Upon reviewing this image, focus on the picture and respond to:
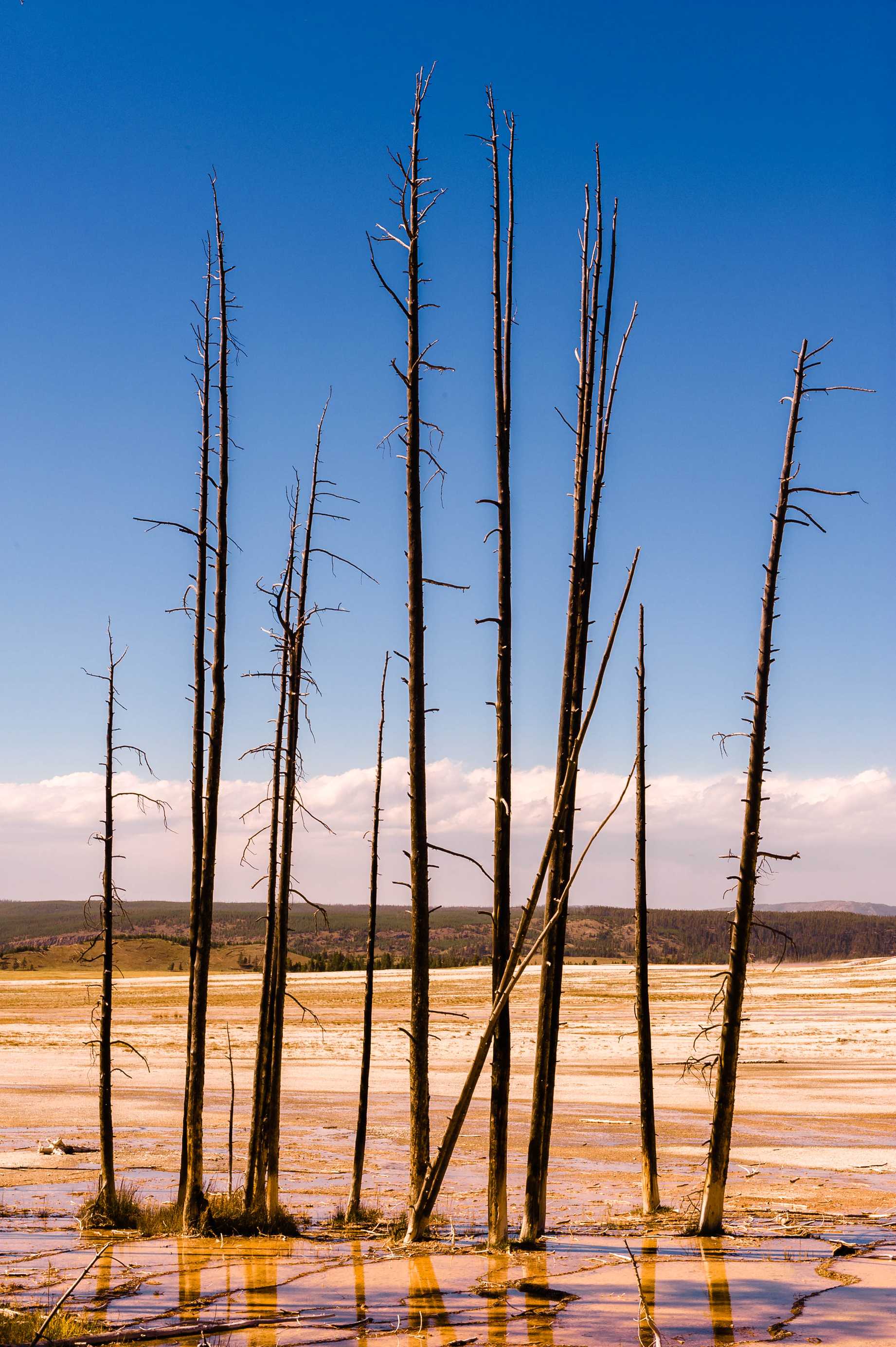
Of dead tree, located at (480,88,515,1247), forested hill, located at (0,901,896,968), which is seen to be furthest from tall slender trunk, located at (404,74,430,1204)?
forested hill, located at (0,901,896,968)

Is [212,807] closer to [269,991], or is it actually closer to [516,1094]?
[269,991]

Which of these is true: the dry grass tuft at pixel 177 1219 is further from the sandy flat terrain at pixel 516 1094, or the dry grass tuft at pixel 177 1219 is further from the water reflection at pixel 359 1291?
the sandy flat terrain at pixel 516 1094

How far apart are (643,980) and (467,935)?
13365 centimetres

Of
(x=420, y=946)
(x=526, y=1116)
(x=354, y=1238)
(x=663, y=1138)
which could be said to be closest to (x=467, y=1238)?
(x=354, y=1238)

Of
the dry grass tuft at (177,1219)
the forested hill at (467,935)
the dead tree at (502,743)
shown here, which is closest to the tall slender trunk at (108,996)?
the dry grass tuft at (177,1219)

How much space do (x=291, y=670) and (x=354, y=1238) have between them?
306 inches

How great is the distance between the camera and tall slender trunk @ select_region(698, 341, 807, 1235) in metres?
12.1

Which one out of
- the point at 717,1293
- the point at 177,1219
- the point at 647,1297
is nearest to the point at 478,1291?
the point at 647,1297

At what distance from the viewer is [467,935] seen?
146m

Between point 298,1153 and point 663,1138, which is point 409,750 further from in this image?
point 663,1138

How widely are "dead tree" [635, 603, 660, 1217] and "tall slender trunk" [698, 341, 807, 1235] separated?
262 centimetres

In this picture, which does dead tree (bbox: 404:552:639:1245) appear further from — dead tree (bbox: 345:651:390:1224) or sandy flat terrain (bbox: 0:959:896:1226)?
dead tree (bbox: 345:651:390:1224)

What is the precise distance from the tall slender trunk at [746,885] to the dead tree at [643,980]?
2.62 m

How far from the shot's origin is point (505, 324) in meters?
12.3
